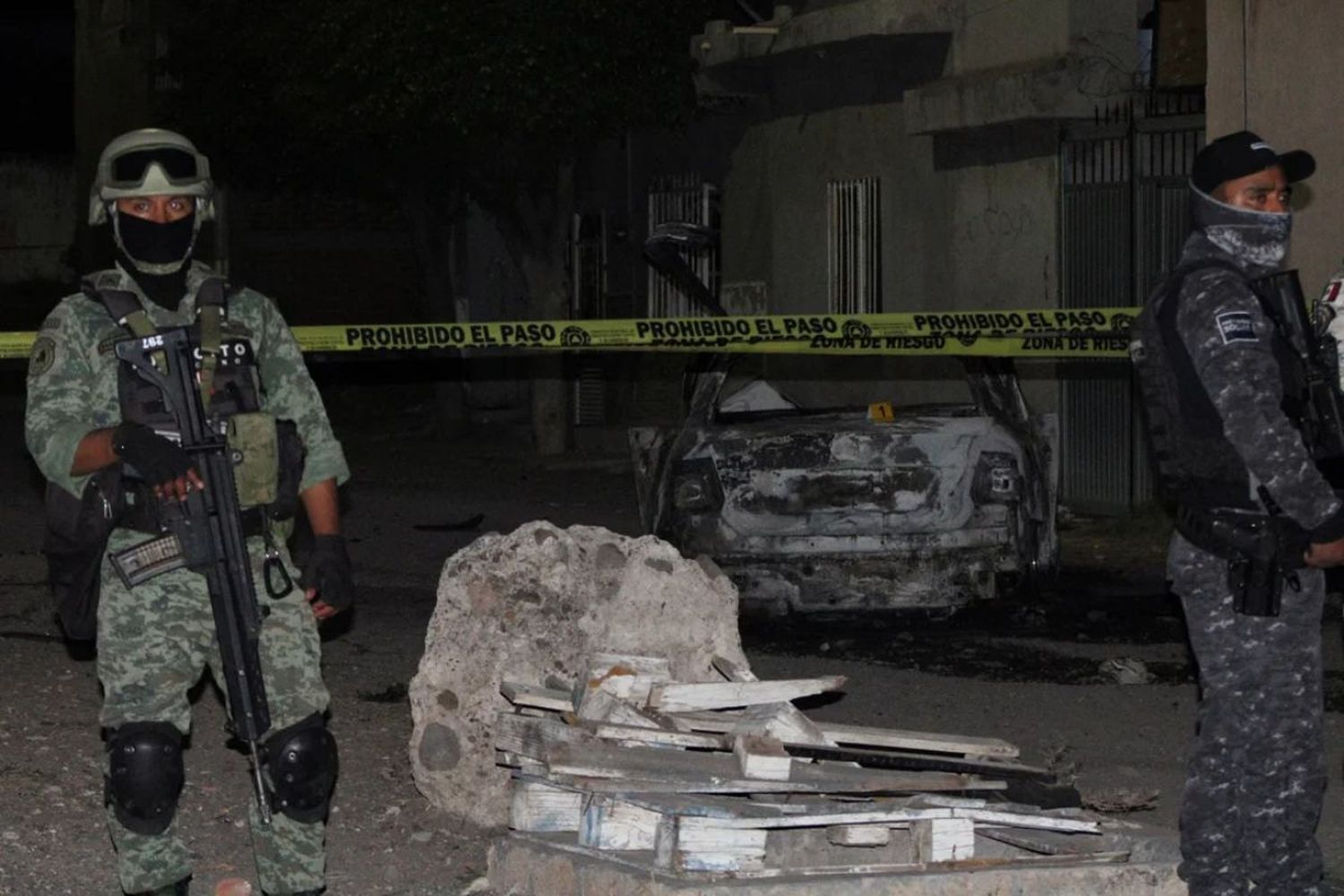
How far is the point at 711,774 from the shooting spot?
16.2 feet

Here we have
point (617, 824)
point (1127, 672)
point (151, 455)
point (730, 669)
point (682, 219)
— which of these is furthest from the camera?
point (682, 219)

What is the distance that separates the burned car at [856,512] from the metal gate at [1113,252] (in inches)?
202

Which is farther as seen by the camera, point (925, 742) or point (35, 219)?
point (35, 219)

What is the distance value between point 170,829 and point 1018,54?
1203 cm

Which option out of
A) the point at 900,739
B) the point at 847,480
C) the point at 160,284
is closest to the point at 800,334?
the point at 847,480

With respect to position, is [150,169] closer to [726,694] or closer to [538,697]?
[538,697]

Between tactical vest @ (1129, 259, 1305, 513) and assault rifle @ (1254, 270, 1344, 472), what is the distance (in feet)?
0.08

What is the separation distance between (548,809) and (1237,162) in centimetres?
220

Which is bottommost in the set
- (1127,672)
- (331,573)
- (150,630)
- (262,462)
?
(1127,672)

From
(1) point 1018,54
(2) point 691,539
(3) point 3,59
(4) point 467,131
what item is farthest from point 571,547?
(3) point 3,59

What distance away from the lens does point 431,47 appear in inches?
707

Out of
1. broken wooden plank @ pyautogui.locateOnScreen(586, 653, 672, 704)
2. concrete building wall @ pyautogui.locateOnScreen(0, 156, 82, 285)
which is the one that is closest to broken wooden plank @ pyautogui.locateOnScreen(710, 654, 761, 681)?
broken wooden plank @ pyautogui.locateOnScreen(586, 653, 672, 704)

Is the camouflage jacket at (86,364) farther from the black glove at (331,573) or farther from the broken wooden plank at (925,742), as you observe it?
the broken wooden plank at (925,742)

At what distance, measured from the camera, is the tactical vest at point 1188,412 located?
462 cm
